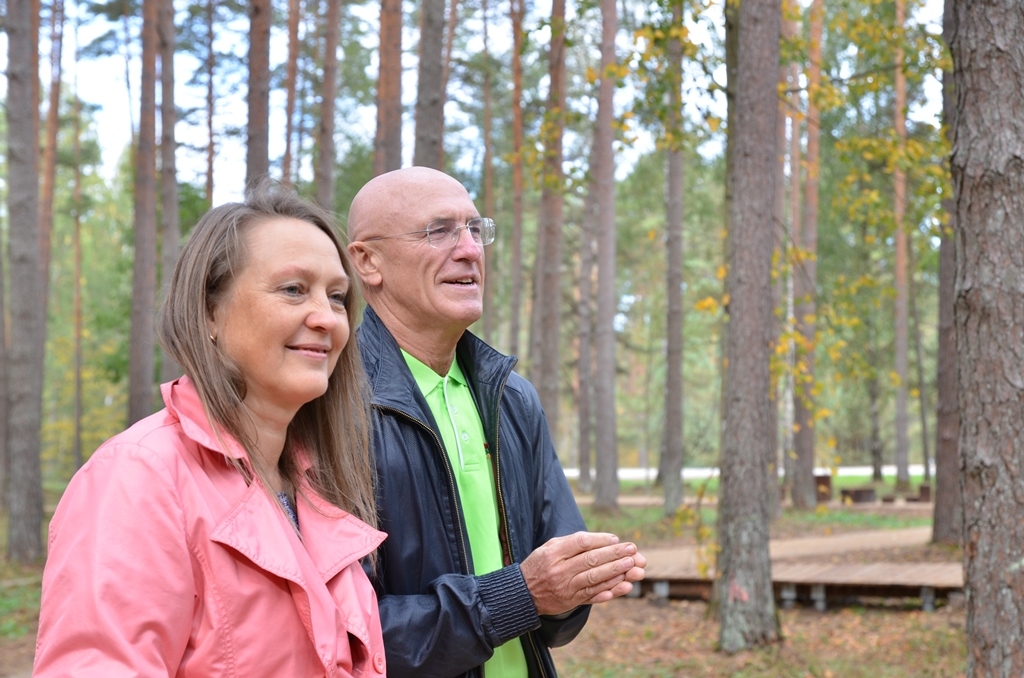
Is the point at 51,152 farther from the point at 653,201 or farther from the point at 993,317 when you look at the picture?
the point at 993,317

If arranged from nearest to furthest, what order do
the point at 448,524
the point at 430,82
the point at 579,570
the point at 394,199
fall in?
the point at 579,570 → the point at 448,524 → the point at 394,199 → the point at 430,82

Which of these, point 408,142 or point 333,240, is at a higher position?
point 408,142

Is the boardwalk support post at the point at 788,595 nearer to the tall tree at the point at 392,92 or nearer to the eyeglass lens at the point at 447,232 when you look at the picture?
the tall tree at the point at 392,92

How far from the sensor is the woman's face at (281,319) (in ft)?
5.64

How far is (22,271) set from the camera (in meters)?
11.7

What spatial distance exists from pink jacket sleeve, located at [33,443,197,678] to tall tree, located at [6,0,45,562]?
11.1 m

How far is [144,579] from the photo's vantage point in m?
1.40

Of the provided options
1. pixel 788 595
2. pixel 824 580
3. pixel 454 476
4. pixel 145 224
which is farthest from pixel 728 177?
pixel 145 224

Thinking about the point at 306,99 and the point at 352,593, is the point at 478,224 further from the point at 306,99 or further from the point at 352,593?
the point at 306,99

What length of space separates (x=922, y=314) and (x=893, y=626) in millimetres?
23777

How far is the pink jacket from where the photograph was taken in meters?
1.36

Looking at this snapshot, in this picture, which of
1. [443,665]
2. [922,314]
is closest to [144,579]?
[443,665]

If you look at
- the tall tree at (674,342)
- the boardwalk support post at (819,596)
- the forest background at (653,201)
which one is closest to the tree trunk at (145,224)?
the forest background at (653,201)

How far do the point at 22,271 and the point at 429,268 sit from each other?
11.0 meters
